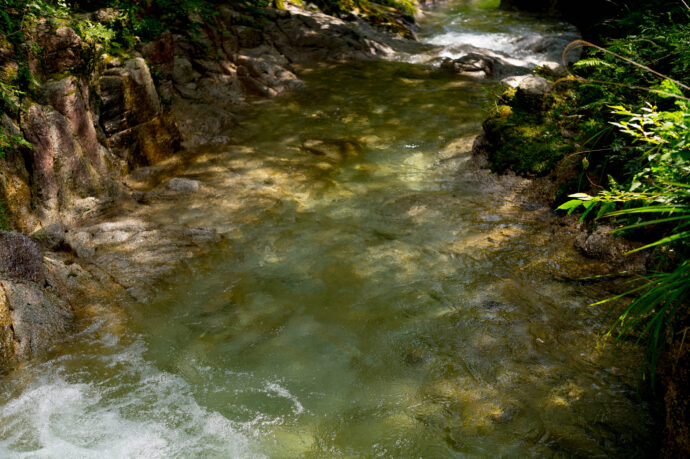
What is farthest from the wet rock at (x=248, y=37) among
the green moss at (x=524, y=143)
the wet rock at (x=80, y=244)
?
the wet rock at (x=80, y=244)

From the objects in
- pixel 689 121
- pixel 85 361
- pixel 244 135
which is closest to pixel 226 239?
pixel 85 361

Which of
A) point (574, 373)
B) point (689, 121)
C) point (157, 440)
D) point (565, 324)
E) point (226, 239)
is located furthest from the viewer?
point (226, 239)

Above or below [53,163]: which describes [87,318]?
below

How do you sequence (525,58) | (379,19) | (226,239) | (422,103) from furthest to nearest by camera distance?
(379,19)
(525,58)
(422,103)
(226,239)

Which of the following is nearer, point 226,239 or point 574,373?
point 574,373

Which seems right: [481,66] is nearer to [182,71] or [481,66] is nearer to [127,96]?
[182,71]

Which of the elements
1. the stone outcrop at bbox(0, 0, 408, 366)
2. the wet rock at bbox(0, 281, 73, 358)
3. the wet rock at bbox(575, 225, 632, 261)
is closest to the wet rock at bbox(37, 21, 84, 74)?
the stone outcrop at bbox(0, 0, 408, 366)

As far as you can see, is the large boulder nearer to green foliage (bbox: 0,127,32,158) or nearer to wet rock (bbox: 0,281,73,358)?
green foliage (bbox: 0,127,32,158)

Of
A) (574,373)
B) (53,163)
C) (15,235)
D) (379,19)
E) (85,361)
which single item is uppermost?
(379,19)

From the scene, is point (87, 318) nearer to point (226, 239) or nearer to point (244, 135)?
point (226, 239)

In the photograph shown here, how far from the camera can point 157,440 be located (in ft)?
9.98

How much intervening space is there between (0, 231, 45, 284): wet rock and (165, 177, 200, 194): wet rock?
202 cm

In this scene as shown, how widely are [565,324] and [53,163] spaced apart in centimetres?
514

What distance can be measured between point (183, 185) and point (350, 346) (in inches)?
133
